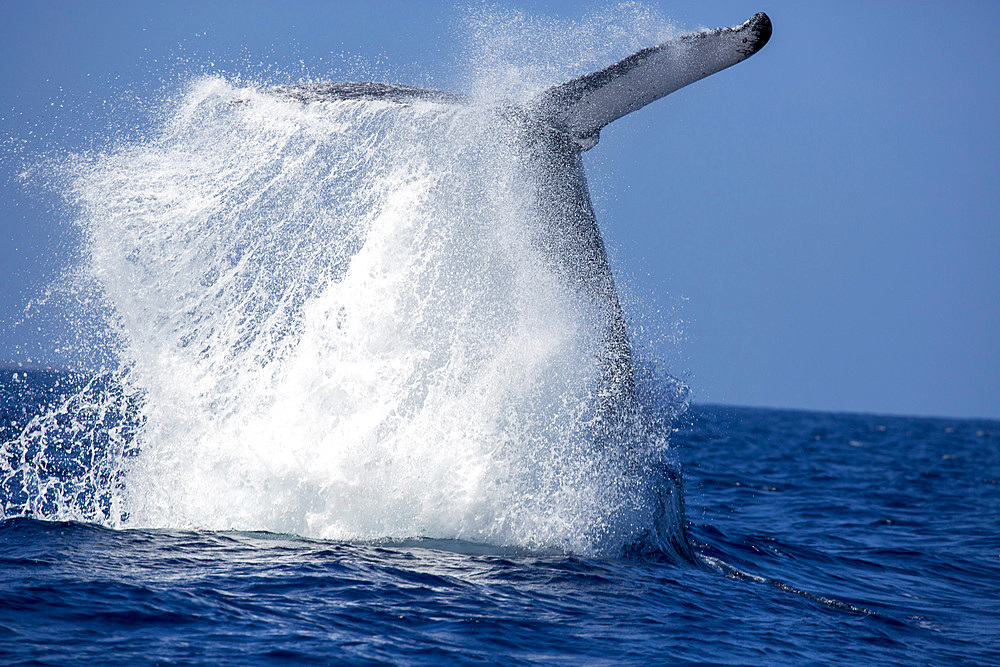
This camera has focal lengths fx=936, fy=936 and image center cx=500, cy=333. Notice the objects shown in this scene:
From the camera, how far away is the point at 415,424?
10.5 metres

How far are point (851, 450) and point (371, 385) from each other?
118 ft

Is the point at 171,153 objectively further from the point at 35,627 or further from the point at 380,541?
the point at 35,627

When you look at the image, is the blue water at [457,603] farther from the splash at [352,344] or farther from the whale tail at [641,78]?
the whale tail at [641,78]

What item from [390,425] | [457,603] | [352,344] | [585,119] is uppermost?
[585,119]

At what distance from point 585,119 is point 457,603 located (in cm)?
442

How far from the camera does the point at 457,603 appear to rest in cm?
792

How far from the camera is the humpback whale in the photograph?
23.6ft

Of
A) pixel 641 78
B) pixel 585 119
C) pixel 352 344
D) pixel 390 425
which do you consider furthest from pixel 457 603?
pixel 641 78

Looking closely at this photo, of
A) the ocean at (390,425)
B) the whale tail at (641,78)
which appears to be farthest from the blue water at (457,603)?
the whale tail at (641,78)

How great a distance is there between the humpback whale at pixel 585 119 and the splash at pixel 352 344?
0.81ft

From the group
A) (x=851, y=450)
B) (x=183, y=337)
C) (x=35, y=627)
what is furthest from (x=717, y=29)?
(x=851, y=450)

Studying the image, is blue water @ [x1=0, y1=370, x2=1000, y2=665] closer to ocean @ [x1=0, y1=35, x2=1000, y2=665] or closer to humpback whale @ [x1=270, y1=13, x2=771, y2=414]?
ocean @ [x1=0, y1=35, x2=1000, y2=665]

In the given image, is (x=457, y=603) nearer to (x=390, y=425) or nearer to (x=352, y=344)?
(x=390, y=425)

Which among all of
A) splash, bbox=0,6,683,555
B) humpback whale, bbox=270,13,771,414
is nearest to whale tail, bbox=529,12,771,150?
humpback whale, bbox=270,13,771,414
